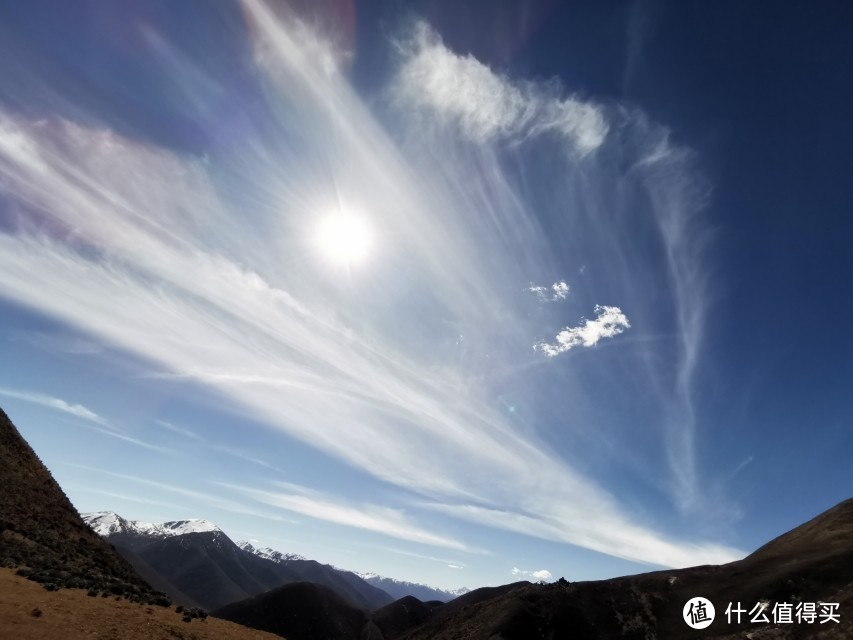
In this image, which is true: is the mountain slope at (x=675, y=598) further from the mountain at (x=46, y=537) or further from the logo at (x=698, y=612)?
the mountain at (x=46, y=537)

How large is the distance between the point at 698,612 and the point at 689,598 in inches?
212

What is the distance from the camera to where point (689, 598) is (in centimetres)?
6944

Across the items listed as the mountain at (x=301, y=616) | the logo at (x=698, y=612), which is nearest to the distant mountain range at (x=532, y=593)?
the logo at (x=698, y=612)

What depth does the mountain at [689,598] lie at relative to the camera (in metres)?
54.1

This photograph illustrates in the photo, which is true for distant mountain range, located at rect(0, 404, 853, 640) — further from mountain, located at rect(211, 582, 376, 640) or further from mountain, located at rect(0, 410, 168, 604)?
mountain, located at rect(211, 582, 376, 640)

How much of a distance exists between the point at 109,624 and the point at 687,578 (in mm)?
84367

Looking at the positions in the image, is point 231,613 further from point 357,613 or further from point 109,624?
point 109,624

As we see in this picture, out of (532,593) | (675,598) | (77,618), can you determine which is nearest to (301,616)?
(532,593)

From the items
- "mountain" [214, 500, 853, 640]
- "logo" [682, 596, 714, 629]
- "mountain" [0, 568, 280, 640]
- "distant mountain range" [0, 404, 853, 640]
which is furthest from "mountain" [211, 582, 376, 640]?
"mountain" [0, 568, 280, 640]

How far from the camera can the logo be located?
6125cm

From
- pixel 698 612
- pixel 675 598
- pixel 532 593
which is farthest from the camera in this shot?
pixel 532 593

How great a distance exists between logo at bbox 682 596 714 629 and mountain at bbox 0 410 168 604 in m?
66.4

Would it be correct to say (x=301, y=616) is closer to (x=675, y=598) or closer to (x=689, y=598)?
(x=675, y=598)

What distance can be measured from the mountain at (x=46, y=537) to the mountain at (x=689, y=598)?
48.4 m
